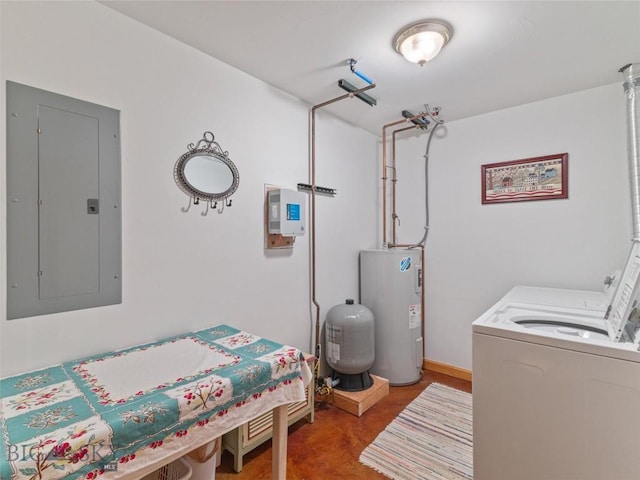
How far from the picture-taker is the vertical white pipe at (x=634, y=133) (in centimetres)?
178

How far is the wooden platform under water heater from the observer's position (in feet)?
7.68

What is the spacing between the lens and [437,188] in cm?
311

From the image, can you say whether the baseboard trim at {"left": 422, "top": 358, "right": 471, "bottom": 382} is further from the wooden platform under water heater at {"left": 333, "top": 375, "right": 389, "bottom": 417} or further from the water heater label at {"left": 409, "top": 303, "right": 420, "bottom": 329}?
the wooden platform under water heater at {"left": 333, "top": 375, "right": 389, "bottom": 417}

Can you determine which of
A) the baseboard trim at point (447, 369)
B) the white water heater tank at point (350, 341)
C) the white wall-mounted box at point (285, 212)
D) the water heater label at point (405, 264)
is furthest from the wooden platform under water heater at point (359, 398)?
the white wall-mounted box at point (285, 212)

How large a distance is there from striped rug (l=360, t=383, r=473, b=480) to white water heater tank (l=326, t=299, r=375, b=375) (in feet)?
1.58

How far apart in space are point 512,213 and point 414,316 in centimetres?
126

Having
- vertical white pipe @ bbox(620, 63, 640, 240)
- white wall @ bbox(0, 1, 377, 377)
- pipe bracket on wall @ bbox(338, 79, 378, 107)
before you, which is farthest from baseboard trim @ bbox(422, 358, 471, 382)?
pipe bracket on wall @ bbox(338, 79, 378, 107)

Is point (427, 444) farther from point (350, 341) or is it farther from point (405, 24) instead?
point (405, 24)

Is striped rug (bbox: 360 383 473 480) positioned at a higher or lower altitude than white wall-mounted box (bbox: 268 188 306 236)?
lower

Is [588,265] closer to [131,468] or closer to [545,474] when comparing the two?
[545,474]

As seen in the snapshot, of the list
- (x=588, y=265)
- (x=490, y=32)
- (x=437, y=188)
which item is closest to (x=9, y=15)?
(x=490, y=32)

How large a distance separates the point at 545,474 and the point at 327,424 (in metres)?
1.36

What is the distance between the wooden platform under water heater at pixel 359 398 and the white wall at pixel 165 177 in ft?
1.59

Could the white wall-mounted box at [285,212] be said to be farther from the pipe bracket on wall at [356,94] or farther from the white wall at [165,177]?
the pipe bracket on wall at [356,94]
